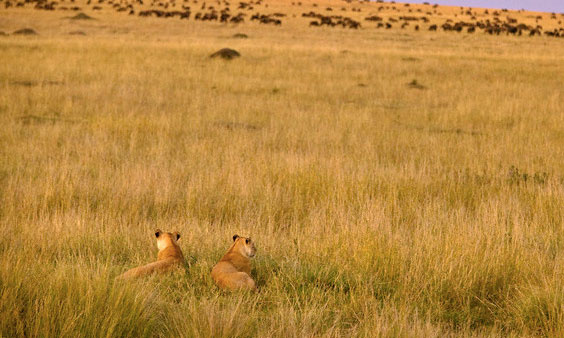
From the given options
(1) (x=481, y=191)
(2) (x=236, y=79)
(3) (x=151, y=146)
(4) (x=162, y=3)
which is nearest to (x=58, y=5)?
(4) (x=162, y=3)

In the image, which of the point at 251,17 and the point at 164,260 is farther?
the point at 251,17

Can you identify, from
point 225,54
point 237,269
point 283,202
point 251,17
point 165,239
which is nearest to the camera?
point 237,269

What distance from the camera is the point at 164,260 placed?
4.30 m

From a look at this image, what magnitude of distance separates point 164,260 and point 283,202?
3.01 metres

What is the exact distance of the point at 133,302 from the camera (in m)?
3.48

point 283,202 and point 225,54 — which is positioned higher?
point 225,54

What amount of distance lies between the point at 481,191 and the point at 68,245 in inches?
208

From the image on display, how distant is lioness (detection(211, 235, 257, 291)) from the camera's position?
157 inches

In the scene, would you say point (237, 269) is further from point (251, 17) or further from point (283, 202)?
point (251, 17)

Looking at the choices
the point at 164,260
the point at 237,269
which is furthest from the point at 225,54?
the point at 237,269

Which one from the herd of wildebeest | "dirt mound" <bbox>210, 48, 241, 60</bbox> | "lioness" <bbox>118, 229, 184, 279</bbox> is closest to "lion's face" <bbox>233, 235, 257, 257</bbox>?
"lioness" <bbox>118, 229, 184, 279</bbox>

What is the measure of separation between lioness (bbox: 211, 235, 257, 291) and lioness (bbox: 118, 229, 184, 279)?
33cm

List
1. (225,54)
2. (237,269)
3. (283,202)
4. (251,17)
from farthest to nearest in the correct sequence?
(251,17) < (225,54) < (283,202) < (237,269)

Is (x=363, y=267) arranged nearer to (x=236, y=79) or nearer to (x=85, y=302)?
(x=85, y=302)
